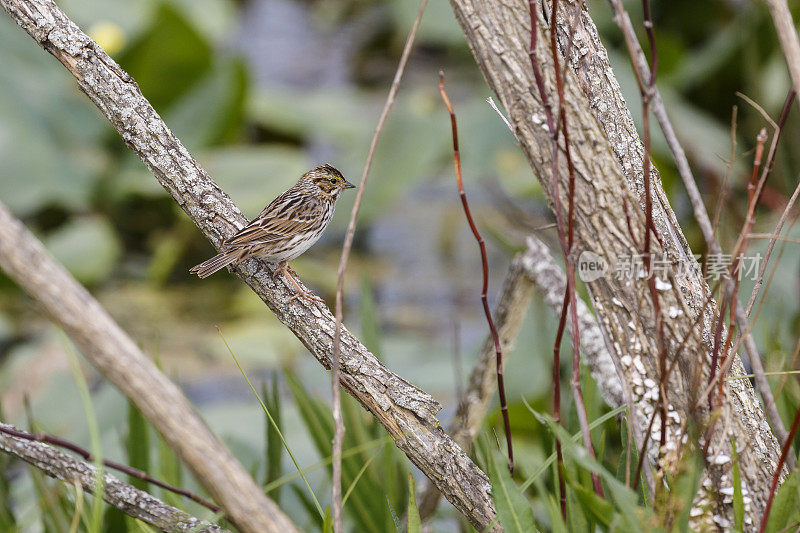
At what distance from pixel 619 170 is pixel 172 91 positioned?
540 cm

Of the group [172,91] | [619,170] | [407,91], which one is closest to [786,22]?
[619,170]

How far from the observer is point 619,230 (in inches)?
70.7

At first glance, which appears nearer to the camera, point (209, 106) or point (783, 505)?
point (783, 505)

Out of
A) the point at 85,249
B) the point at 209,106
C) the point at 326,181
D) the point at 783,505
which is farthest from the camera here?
the point at 209,106

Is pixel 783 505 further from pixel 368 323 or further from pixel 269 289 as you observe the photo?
pixel 368 323

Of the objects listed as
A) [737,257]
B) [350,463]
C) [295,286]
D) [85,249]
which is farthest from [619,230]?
[85,249]

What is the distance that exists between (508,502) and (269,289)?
75 centimetres

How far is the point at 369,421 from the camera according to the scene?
314cm

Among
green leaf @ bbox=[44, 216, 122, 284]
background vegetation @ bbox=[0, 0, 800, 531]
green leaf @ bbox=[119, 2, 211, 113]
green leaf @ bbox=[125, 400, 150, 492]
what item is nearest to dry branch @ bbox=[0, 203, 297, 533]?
green leaf @ bbox=[125, 400, 150, 492]

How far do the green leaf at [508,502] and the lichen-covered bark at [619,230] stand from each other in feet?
1.11

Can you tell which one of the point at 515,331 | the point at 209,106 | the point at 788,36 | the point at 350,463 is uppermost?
the point at 209,106

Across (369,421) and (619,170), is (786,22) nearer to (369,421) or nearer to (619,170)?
(619,170)

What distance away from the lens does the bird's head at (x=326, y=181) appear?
335 centimetres

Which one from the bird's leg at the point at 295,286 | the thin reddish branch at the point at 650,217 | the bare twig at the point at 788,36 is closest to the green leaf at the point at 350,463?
the bird's leg at the point at 295,286
